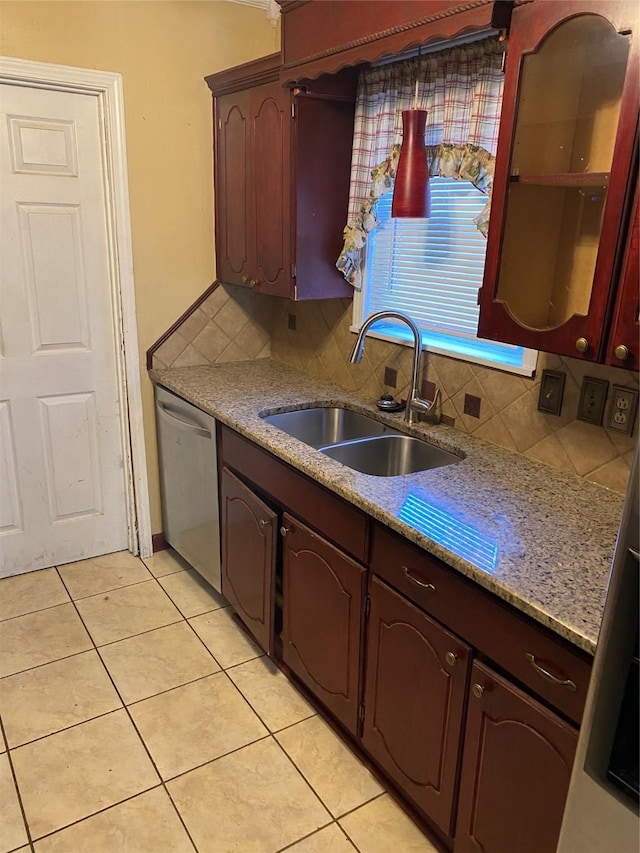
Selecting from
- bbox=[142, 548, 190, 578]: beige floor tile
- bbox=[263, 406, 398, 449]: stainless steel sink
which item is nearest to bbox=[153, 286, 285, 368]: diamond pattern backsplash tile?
bbox=[263, 406, 398, 449]: stainless steel sink

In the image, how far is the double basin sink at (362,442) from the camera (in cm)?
217

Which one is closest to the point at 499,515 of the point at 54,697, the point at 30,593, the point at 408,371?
the point at 408,371

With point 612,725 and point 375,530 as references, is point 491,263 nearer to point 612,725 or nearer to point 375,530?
point 375,530

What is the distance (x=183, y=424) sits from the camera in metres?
2.70

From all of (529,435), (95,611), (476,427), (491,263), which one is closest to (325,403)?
(476,427)

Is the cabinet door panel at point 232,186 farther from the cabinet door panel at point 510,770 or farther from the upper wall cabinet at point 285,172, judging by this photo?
the cabinet door panel at point 510,770

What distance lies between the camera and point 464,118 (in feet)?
6.34

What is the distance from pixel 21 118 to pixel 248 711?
241cm

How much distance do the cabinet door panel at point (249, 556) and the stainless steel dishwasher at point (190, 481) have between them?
11cm

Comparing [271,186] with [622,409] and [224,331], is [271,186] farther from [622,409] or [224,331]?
[622,409]

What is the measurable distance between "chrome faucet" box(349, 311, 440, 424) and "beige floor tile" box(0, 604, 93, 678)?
1.56 metres

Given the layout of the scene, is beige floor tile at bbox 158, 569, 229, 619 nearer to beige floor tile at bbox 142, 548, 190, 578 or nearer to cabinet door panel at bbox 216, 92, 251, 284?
beige floor tile at bbox 142, 548, 190, 578

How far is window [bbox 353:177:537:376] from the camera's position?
2.11 m

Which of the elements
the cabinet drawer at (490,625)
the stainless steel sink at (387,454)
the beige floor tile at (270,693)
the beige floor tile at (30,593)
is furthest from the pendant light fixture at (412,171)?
the beige floor tile at (30,593)
